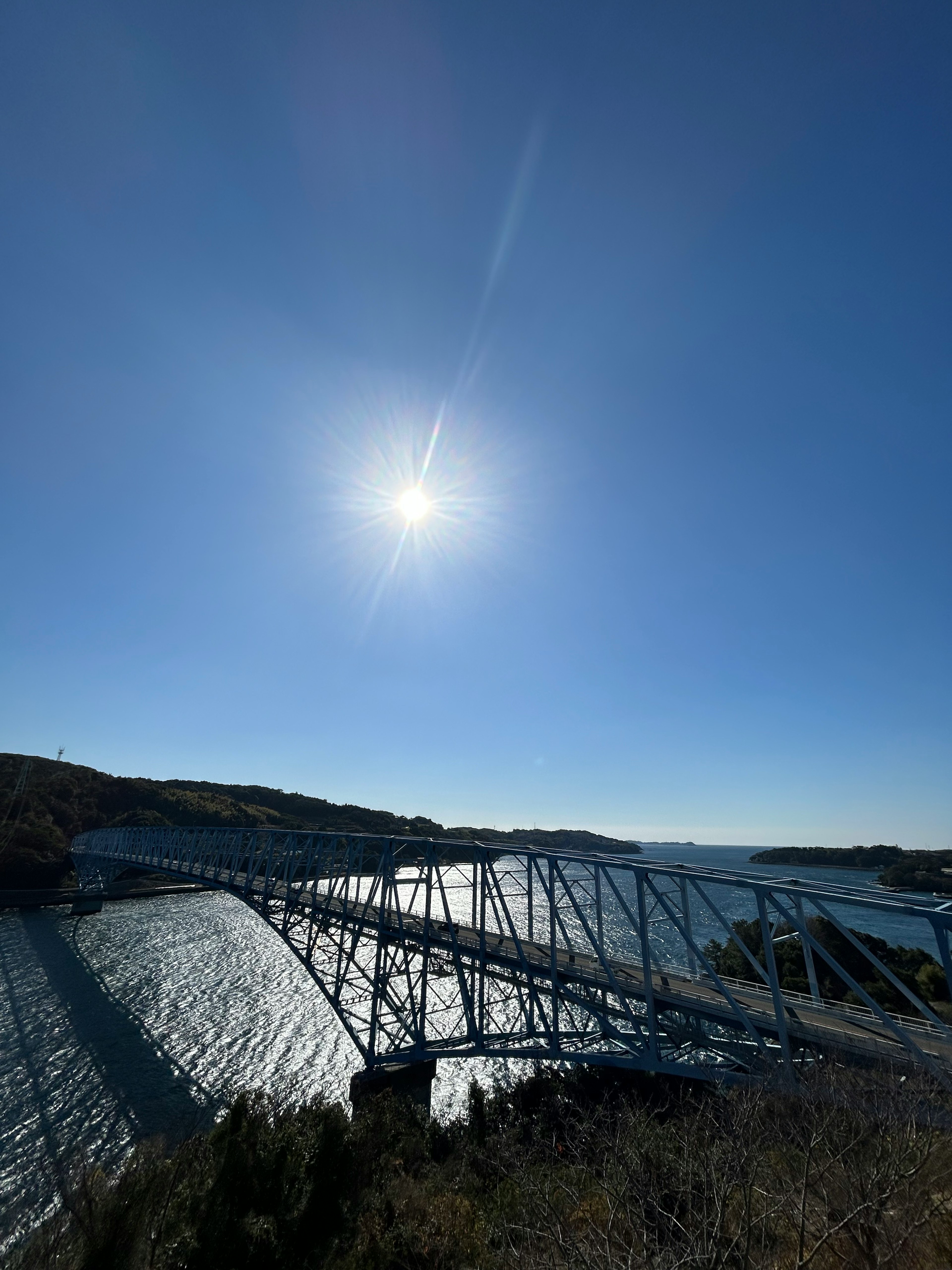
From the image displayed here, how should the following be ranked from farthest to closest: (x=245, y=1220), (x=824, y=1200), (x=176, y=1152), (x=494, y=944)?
(x=494, y=944), (x=176, y=1152), (x=245, y=1220), (x=824, y=1200)

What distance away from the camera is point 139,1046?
1255 inches

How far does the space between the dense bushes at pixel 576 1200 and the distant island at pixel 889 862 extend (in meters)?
116

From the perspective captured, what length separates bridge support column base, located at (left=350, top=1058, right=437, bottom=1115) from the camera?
24.3 meters

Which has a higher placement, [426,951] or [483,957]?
[483,957]

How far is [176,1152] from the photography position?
15.8 metres

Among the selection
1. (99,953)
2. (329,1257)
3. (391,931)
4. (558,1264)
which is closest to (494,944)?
(391,931)

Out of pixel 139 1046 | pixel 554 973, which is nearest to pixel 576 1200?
pixel 554 973

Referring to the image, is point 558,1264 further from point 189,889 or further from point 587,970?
point 189,889

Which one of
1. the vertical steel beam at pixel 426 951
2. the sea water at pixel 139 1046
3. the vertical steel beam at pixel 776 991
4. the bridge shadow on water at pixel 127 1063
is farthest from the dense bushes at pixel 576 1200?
the bridge shadow on water at pixel 127 1063

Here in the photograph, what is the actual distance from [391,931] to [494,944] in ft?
20.2

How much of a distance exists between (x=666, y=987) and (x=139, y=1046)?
31.6 m

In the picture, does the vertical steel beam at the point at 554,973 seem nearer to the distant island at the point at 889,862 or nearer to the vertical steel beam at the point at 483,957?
the vertical steel beam at the point at 483,957

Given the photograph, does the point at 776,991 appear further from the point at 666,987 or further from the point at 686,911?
the point at 666,987

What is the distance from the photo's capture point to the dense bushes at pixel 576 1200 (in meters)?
9.30
